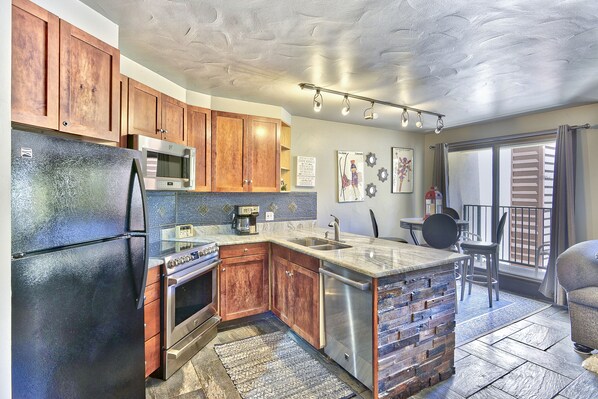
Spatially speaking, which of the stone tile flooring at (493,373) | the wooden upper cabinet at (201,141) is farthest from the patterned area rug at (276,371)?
the wooden upper cabinet at (201,141)

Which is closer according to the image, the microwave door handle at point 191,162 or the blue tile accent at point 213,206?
the microwave door handle at point 191,162

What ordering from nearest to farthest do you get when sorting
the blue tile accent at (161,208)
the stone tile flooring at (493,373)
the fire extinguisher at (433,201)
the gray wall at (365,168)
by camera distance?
the stone tile flooring at (493,373) → the blue tile accent at (161,208) → the gray wall at (365,168) → the fire extinguisher at (433,201)

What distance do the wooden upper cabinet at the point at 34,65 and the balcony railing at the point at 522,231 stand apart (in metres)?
5.59

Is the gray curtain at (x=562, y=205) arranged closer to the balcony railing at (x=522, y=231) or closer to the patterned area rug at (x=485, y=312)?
the patterned area rug at (x=485, y=312)

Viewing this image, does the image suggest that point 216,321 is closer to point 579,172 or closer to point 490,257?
point 490,257

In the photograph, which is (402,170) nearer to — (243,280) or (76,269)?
(243,280)

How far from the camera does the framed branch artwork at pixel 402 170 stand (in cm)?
514

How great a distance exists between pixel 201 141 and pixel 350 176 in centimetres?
237

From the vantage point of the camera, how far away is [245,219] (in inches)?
138

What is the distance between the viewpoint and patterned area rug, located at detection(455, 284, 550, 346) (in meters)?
2.96

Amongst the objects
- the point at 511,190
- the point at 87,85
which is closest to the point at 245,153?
the point at 87,85

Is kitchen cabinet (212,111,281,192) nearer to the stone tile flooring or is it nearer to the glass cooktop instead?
the glass cooktop

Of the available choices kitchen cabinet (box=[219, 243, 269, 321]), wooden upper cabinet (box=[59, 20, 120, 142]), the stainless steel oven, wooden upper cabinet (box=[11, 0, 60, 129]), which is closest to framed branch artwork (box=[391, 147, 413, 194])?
kitchen cabinet (box=[219, 243, 269, 321])

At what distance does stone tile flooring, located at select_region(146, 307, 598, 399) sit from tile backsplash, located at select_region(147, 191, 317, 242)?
50.5 inches
